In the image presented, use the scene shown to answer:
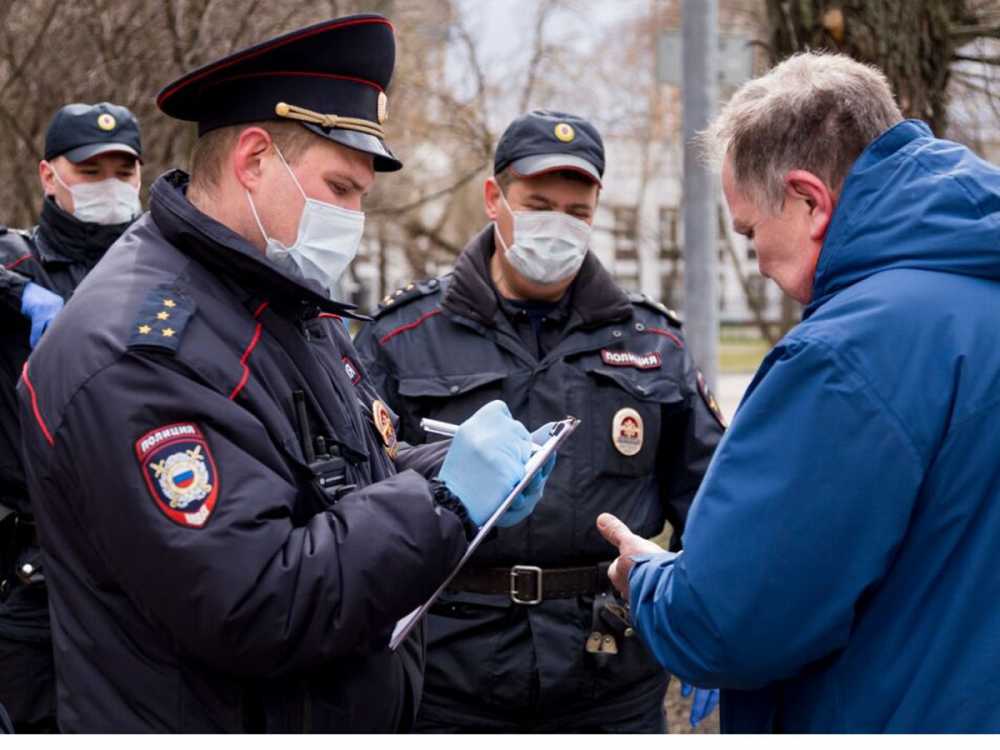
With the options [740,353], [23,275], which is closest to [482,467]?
[23,275]

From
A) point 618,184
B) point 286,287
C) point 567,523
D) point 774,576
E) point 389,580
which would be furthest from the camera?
point 618,184

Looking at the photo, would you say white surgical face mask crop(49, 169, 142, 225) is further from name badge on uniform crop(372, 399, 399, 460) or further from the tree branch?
the tree branch

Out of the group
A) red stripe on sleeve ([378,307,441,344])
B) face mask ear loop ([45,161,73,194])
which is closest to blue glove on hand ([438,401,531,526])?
red stripe on sleeve ([378,307,441,344])

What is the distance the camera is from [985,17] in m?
5.33

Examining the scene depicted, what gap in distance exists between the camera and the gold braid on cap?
2.30 metres

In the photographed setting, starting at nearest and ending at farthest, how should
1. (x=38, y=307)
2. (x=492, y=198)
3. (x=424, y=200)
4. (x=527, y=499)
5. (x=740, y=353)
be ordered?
(x=527, y=499) < (x=492, y=198) < (x=38, y=307) < (x=424, y=200) < (x=740, y=353)

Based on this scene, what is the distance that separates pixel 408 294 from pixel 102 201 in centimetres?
166

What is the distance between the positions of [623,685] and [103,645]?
174 cm

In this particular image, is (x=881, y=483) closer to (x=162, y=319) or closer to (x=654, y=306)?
(x=162, y=319)

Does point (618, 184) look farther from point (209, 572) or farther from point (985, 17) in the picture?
point (209, 572)

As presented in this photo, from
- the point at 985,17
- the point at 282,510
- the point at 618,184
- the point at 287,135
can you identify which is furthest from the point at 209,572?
the point at 618,184

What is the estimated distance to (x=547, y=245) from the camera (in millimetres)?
3689

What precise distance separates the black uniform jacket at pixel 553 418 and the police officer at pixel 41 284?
4.17 ft

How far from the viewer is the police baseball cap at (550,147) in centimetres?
373
